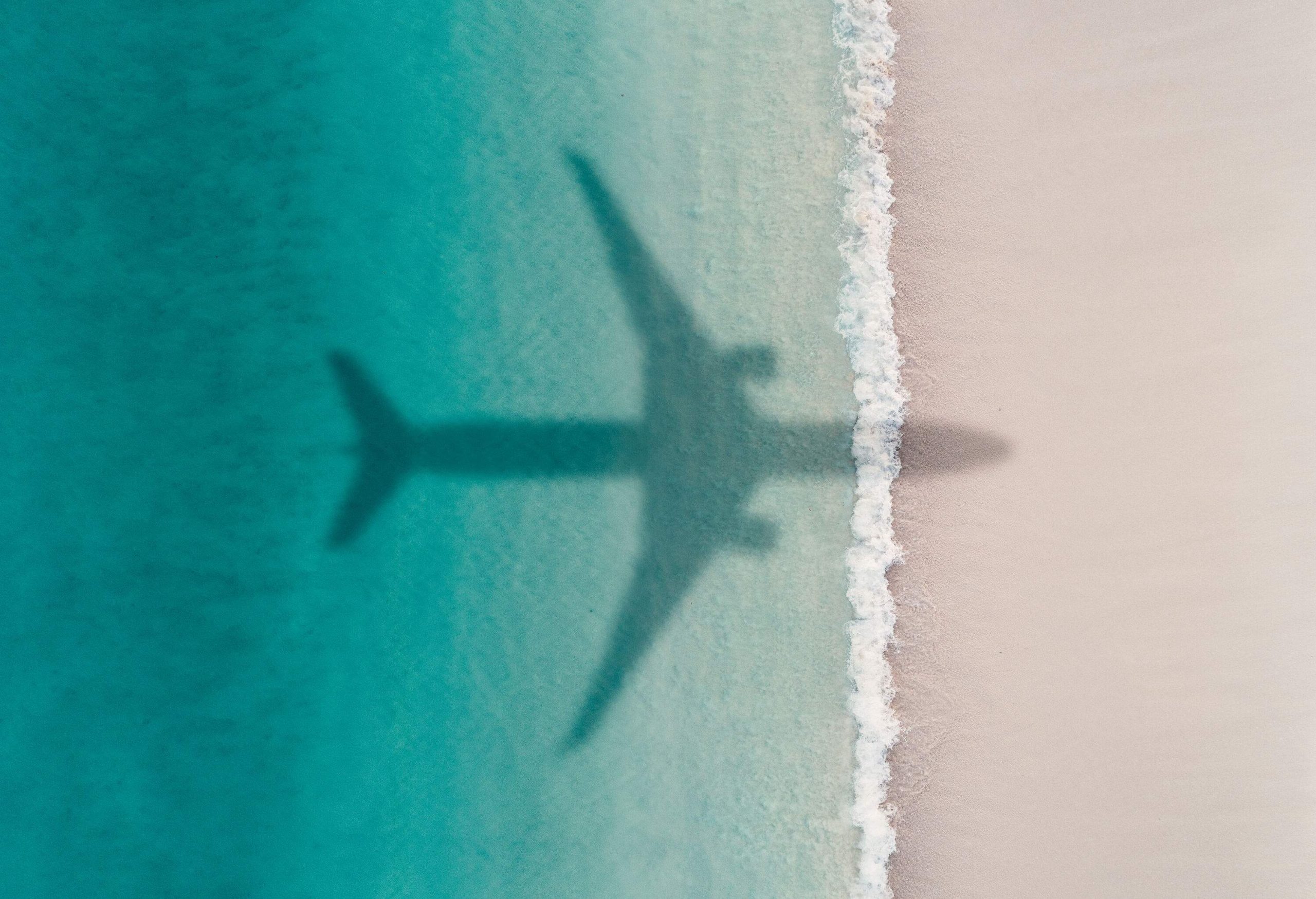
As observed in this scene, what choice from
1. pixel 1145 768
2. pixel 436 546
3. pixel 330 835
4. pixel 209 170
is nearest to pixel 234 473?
pixel 436 546

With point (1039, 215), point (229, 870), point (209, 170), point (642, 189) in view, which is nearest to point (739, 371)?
point (642, 189)

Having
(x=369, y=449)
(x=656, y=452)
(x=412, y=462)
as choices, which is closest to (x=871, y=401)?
(x=656, y=452)

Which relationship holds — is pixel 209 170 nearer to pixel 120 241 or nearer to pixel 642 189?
pixel 120 241

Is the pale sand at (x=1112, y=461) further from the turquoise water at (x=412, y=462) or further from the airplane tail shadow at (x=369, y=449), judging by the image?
the airplane tail shadow at (x=369, y=449)

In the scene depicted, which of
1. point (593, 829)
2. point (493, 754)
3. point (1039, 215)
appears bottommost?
point (593, 829)

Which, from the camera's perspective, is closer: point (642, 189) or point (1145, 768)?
point (1145, 768)

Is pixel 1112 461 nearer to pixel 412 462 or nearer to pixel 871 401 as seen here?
pixel 871 401

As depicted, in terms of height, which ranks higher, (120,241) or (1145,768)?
(120,241)
